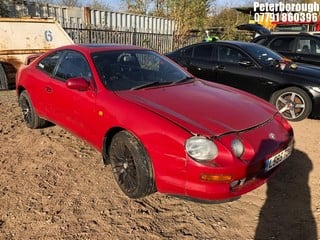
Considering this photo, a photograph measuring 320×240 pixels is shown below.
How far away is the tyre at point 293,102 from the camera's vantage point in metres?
5.73

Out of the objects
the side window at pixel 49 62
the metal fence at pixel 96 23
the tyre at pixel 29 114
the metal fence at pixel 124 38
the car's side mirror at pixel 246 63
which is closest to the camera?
the side window at pixel 49 62

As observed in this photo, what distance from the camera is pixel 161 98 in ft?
11.0

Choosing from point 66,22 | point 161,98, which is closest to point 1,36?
point 66,22

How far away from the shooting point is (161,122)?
9.38ft

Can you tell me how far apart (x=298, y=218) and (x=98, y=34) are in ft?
33.0

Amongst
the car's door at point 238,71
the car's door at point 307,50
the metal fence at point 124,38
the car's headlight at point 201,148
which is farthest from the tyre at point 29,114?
the car's door at point 307,50

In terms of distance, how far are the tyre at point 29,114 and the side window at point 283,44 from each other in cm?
648

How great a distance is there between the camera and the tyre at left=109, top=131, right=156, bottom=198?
2.93m

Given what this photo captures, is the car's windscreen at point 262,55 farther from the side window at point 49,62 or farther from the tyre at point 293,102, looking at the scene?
the side window at point 49,62

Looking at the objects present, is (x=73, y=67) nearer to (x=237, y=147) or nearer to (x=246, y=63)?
(x=237, y=147)

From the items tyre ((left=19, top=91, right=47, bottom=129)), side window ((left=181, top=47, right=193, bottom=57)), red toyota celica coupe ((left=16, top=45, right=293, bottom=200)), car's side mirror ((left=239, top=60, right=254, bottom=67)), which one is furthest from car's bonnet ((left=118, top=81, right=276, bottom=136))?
side window ((left=181, top=47, right=193, bottom=57))

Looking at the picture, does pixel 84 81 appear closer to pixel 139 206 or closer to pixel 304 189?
pixel 139 206

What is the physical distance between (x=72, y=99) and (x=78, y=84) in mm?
377

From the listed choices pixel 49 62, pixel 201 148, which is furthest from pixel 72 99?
pixel 201 148
